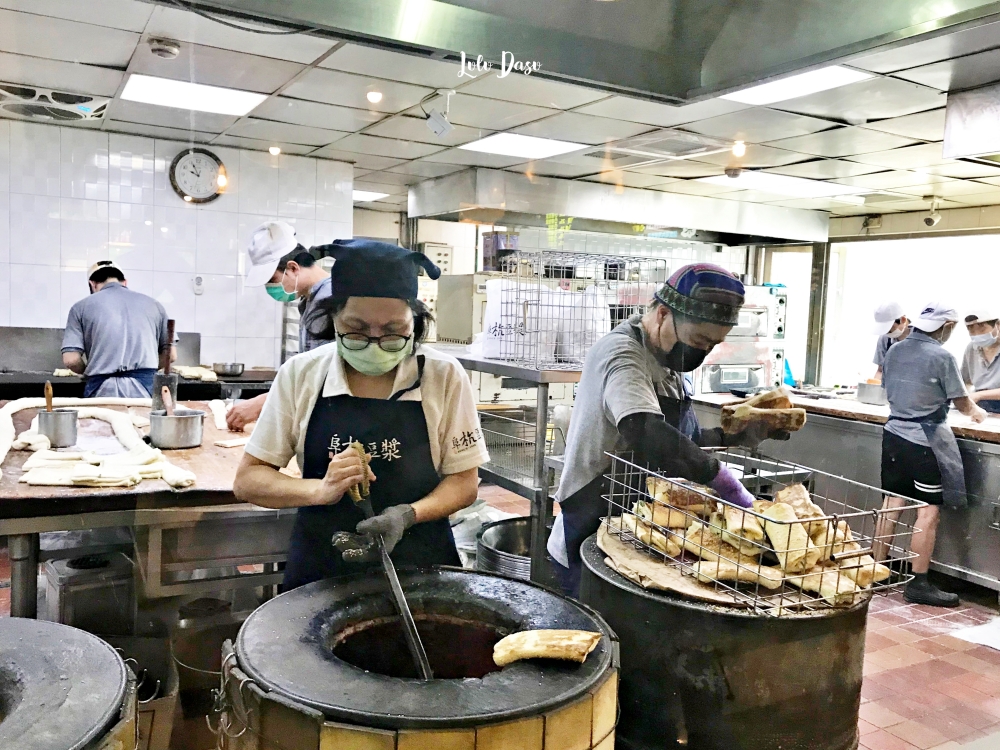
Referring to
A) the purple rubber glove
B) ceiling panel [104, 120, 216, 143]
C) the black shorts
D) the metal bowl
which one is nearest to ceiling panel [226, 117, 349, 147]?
ceiling panel [104, 120, 216, 143]

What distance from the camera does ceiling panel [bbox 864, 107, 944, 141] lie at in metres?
2.28

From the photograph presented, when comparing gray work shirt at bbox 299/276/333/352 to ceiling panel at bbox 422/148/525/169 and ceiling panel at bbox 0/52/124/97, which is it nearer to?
ceiling panel at bbox 422/148/525/169

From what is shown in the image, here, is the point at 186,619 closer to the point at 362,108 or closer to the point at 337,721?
the point at 337,721

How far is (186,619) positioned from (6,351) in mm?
1523

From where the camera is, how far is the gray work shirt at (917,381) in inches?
91.8

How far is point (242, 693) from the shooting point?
3.30 feet

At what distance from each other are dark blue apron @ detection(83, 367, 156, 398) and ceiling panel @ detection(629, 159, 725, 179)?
6.63 feet

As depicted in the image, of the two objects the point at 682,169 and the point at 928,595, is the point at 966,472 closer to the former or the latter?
the point at 928,595

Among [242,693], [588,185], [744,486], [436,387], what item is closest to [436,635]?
[242,693]

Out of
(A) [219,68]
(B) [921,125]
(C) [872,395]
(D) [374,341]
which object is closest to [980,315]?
(C) [872,395]

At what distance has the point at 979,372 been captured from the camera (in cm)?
242

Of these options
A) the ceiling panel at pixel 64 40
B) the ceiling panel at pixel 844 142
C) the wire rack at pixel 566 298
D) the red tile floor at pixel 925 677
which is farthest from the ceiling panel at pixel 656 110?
the ceiling panel at pixel 64 40

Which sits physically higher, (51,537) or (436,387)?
(436,387)

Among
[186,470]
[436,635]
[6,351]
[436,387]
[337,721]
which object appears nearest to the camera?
[337,721]
